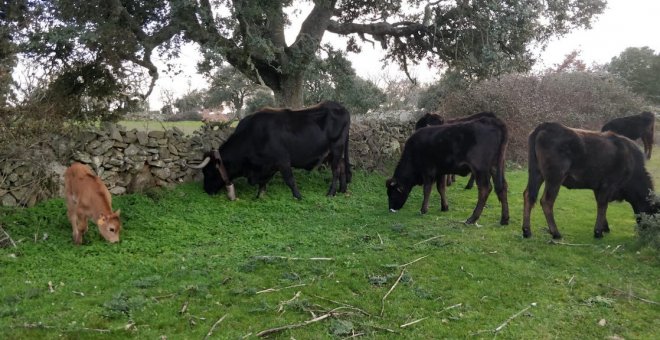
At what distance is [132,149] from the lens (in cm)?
989

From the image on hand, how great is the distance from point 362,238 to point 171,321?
375cm

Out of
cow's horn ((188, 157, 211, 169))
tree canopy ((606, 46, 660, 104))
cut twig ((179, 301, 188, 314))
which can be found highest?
tree canopy ((606, 46, 660, 104))

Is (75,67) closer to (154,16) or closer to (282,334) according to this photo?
(154,16)

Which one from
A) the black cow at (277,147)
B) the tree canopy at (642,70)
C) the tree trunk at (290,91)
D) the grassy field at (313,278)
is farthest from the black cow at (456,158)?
the tree canopy at (642,70)

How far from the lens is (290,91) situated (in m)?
14.6

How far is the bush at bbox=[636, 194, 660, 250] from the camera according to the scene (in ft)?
24.0

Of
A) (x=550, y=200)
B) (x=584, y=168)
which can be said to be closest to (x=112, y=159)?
(x=550, y=200)

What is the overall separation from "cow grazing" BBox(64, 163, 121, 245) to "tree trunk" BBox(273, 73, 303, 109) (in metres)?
7.71

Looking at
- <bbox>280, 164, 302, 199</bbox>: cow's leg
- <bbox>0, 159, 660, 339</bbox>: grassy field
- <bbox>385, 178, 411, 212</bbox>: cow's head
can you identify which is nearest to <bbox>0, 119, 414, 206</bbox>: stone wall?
<bbox>0, 159, 660, 339</bbox>: grassy field

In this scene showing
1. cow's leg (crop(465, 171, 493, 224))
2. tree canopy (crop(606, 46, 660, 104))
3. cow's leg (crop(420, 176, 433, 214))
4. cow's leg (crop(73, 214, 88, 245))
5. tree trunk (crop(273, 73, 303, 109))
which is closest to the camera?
cow's leg (crop(73, 214, 88, 245))

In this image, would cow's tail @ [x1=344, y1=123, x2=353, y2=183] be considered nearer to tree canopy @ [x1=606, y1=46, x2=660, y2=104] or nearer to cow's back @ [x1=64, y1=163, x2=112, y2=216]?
cow's back @ [x1=64, y1=163, x2=112, y2=216]

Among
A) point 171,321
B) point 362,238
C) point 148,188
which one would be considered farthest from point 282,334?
point 148,188

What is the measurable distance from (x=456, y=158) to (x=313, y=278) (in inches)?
178

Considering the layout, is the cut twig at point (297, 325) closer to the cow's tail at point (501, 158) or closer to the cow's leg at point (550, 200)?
the cow's leg at point (550, 200)
